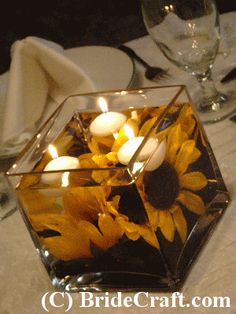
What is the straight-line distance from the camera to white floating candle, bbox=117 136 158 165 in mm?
411

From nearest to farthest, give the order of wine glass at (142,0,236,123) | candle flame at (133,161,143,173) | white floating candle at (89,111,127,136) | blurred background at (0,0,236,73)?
candle flame at (133,161,143,173) < white floating candle at (89,111,127,136) < wine glass at (142,0,236,123) < blurred background at (0,0,236,73)

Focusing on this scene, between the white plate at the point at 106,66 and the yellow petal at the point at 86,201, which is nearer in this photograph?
the yellow petal at the point at 86,201

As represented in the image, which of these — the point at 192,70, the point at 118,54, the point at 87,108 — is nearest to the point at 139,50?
the point at 118,54

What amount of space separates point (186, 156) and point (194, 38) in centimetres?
32

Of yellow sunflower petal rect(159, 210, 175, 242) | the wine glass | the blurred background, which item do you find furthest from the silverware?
the blurred background

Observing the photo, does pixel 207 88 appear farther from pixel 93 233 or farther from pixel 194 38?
pixel 93 233

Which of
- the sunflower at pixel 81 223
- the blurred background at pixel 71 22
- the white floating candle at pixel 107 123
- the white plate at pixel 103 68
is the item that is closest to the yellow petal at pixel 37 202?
the sunflower at pixel 81 223

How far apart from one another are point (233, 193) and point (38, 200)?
0.21m

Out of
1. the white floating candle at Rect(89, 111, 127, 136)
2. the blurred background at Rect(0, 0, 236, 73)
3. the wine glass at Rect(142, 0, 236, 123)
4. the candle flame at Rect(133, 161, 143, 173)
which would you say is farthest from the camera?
the blurred background at Rect(0, 0, 236, 73)

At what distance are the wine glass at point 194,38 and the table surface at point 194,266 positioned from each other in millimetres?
60

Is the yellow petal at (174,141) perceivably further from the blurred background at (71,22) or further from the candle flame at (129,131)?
the blurred background at (71,22)

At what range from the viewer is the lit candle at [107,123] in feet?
1.66

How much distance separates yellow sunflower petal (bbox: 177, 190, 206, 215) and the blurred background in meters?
1.42

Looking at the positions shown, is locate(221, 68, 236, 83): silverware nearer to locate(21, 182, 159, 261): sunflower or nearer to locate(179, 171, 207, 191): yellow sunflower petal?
locate(179, 171, 207, 191): yellow sunflower petal
